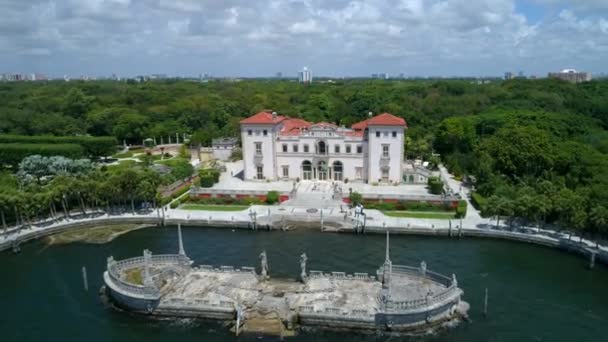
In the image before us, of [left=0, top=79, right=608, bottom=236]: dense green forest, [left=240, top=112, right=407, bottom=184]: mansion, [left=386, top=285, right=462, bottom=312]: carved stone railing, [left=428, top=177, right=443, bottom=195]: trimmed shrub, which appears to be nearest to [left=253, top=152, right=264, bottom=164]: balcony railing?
[left=240, top=112, right=407, bottom=184]: mansion

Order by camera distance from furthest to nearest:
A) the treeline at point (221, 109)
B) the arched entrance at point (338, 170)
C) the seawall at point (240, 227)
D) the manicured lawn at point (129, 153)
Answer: the treeline at point (221, 109), the manicured lawn at point (129, 153), the arched entrance at point (338, 170), the seawall at point (240, 227)

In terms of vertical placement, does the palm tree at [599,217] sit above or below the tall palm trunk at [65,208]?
above

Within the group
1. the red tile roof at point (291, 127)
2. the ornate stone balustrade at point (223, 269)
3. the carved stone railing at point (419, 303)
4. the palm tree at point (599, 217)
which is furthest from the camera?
the red tile roof at point (291, 127)

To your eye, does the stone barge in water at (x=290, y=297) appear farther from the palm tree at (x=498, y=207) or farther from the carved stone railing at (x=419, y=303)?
the palm tree at (x=498, y=207)

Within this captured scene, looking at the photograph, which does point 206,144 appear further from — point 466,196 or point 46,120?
point 466,196

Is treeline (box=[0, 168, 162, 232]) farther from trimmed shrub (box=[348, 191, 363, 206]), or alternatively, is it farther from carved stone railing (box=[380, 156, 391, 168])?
carved stone railing (box=[380, 156, 391, 168])

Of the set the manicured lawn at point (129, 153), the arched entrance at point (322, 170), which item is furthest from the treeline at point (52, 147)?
the arched entrance at point (322, 170)

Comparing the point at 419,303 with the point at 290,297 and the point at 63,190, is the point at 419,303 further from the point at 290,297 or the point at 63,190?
the point at 63,190
